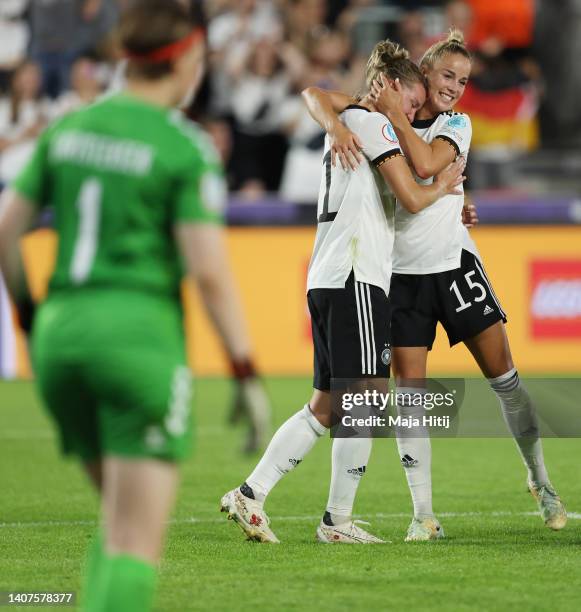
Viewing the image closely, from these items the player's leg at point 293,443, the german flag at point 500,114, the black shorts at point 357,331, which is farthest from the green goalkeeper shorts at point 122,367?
the german flag at point 500,114

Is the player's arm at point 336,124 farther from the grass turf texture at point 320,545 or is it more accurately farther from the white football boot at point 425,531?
the white football boot at point 425,531

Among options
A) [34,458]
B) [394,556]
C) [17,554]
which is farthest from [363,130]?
[34,458]

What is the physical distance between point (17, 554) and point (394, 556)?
1675 millimetres

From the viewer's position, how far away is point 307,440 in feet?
21.0

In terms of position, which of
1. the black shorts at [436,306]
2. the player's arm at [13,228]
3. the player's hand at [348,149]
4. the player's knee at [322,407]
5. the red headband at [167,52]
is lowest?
the player's knee at [322,407]

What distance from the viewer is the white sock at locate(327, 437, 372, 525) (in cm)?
628

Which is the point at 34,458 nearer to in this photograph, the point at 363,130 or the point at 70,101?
the point at 363,130

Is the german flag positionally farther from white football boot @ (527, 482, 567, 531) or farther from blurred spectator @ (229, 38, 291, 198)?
white football boot @ (527, 482, 567, 531)

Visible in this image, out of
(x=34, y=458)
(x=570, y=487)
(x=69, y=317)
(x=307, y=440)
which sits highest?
(x=69, y=317)

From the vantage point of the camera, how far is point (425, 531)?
635cm

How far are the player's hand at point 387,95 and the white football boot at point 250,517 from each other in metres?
1.93

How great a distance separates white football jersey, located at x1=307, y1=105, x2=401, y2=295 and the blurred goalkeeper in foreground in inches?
101

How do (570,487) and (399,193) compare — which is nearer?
(399,193)

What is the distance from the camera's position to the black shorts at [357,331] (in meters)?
6.11
